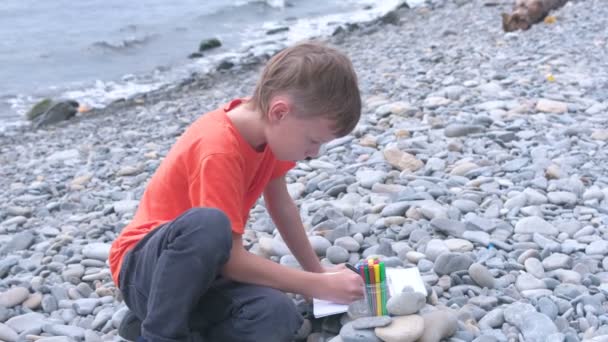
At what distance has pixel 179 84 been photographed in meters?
11.3

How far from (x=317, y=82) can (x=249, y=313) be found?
0.79 metres

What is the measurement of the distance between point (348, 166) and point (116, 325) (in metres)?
2.05

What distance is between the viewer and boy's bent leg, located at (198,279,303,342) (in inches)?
96.0

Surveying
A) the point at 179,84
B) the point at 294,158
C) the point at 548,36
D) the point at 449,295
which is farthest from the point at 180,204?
the point at 179,84

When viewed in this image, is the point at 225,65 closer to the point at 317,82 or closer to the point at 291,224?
the point at 291,224

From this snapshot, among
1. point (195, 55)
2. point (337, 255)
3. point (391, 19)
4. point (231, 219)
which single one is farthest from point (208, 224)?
point (391, 19)

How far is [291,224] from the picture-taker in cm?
286

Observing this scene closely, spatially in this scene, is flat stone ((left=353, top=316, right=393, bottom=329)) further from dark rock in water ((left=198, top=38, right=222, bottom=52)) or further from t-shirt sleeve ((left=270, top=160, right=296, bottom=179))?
dark rock in water ((left=198, top=38, right=222, bottom=52))

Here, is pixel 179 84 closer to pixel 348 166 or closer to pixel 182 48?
pixel 182 48

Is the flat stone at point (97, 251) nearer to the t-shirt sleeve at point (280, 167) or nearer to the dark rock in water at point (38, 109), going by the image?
the t-shirt sleeve at point (280, 167)

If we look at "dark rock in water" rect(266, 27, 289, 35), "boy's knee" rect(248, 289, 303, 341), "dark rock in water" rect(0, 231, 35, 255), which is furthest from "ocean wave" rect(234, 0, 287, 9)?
"boy's knee" rect(248, 289, 303, 341)

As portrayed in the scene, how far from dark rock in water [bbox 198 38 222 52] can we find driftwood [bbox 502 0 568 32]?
20.6ft

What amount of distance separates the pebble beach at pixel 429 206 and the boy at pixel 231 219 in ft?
0.88

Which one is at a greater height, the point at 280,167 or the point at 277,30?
the point at 280,167
